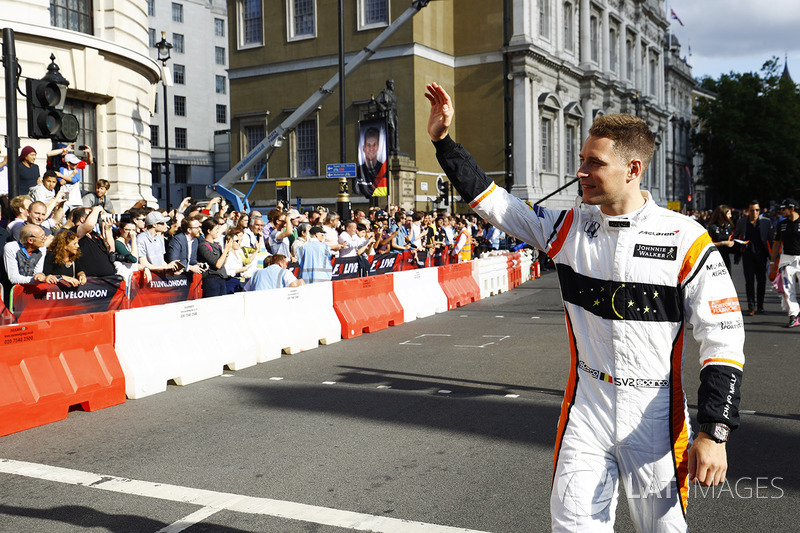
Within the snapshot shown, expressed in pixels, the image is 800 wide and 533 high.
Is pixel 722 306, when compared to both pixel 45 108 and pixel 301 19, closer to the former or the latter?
pixel 45 108

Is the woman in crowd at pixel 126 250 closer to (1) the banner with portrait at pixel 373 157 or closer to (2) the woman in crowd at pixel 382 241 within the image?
(2) the woman in crowd at pixel 382 241

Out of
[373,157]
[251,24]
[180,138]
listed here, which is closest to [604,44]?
[251,24]

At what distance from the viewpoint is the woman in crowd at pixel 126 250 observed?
37.0 ft

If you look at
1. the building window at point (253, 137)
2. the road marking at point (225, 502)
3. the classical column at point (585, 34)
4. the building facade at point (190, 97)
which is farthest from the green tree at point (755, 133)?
the road marking at point (225, 502)

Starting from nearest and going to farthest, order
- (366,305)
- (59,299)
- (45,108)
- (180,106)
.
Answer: (59,299) < (45,108) < (366,305) < (180,106)

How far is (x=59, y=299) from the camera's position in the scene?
31.0 ft

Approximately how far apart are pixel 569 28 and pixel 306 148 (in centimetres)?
1914

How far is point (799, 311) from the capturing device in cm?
1335

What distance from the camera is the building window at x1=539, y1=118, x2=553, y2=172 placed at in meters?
48.1

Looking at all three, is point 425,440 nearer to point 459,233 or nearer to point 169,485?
point 169,485

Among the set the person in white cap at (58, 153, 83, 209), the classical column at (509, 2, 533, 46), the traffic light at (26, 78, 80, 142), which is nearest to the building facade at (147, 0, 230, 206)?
the classical column at (509, 2, 533, 46)

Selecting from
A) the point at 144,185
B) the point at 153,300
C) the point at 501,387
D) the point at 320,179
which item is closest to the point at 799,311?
the point at 501,387

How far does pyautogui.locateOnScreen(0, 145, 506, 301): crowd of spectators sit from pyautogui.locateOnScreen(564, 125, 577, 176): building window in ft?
116

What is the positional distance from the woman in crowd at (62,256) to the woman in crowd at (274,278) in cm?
313
